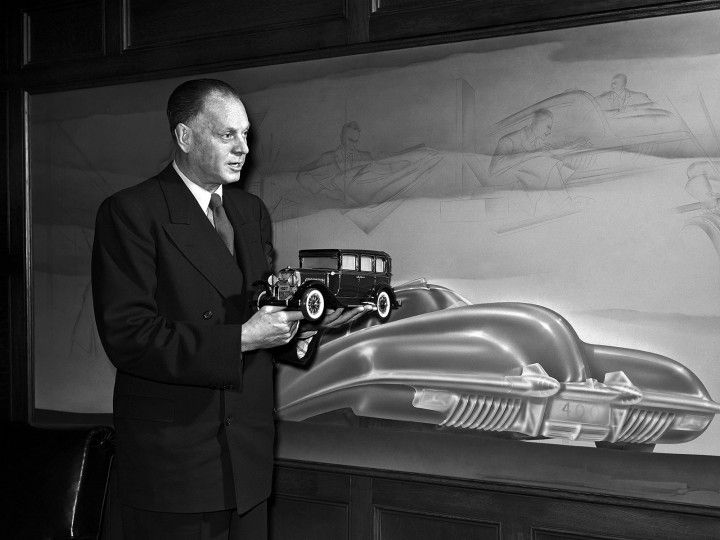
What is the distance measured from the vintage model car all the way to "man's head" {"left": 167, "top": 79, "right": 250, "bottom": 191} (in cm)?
33

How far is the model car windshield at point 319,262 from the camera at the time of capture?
93.3 inches

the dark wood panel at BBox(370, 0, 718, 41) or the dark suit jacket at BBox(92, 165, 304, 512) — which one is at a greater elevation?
the dark wood panel at BBox(370, 0, 718, 41)

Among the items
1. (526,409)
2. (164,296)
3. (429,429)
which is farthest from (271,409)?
(526,409)

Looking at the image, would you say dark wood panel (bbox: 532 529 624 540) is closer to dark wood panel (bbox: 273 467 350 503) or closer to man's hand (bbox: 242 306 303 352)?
dark wood panel (bbox: 273 467 350 503)

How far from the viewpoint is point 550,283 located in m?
2.57

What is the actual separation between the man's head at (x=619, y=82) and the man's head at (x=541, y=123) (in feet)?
0.64

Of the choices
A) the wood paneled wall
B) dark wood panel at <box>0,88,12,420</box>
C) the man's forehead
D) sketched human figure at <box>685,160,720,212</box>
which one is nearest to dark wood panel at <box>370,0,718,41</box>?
sketched human figure at <box>685,160,720,212</box>

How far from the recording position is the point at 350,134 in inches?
113

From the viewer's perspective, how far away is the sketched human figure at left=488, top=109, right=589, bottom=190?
8.41ft

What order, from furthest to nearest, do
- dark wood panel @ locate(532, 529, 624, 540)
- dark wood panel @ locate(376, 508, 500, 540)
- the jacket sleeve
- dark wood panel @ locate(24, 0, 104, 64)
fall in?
dark wood panel @ locate(24, 0, 104, 64)
dark wood panel @ locate(376, 508, 500, 540)
dark wood panel @ locate(532, 529, 624, 540)
the jacket sleeve

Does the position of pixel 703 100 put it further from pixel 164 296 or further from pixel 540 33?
pixel 164 296

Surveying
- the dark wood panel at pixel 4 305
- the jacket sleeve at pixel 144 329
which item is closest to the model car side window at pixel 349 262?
the jacket sleeve at pixel 144 329

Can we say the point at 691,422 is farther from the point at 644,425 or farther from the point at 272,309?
the point at 272,309

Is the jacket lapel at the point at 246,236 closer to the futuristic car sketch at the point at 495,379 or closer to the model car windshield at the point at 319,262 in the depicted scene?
the model car windshield at the point at 319,262
